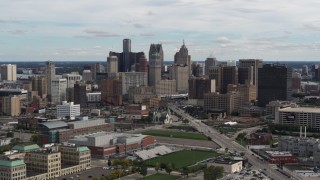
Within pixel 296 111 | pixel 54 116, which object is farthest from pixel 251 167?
pixel 54 116

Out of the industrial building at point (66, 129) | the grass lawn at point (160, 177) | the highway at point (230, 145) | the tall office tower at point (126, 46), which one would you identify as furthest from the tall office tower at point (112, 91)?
the grass lawn at point (160, 177)

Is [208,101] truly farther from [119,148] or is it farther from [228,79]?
[119,148]

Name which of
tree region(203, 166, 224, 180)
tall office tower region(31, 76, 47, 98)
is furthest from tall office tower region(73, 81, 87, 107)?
tree region(203, 166, 224, 180)

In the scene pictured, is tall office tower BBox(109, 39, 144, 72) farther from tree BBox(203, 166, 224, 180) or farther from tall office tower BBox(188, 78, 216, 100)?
tree BBox(203, 166, 224, 180)

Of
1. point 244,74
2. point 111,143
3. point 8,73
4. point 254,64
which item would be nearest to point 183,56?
point 254,64

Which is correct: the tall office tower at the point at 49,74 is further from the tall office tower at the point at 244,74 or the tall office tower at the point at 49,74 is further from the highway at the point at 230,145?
the tall office tower at the point at 244,74

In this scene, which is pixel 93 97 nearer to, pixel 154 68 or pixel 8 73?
pixel 154 68
